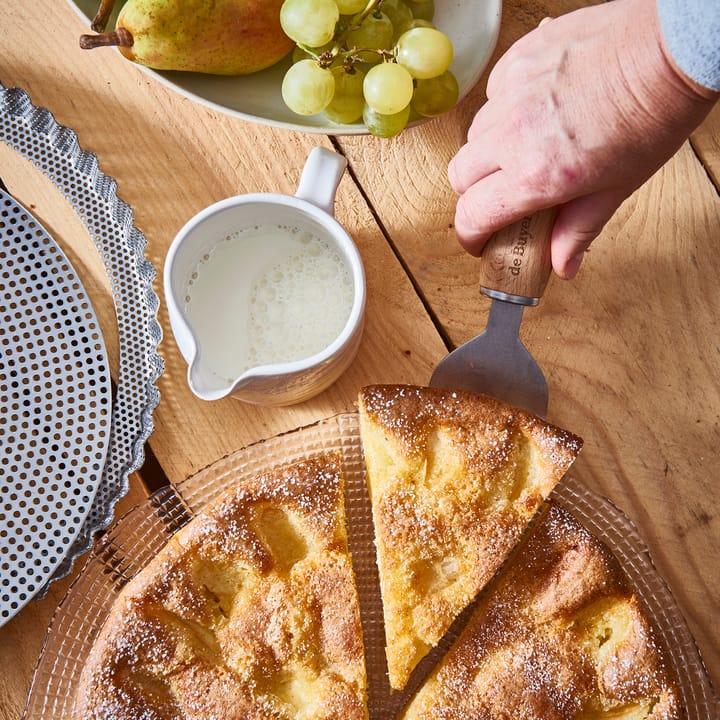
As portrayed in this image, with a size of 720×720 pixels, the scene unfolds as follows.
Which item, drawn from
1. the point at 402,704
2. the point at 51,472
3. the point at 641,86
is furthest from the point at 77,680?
the point at 641,86

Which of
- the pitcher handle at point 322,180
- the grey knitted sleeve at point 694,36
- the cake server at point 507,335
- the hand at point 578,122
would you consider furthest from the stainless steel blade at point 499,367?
the grey knitted sleeve at point 694,36

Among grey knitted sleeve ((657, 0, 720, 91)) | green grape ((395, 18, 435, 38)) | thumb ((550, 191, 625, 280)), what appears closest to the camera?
grey knitted sleeve ((657, 0, 720, 91))

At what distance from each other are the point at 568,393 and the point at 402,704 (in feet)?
1.41

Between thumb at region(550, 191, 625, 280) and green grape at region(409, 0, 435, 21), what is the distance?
1.03 ft

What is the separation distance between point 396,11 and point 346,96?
0.12 meters

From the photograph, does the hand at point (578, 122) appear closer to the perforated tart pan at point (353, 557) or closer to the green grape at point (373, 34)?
the green grape at point (373, 34)

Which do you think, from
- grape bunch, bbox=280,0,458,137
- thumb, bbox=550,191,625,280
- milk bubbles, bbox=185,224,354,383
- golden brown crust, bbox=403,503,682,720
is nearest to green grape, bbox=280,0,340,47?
grape bunch, bbox=280,0,458,137

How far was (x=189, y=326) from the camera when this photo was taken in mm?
929

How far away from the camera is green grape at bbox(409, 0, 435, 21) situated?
1060mm

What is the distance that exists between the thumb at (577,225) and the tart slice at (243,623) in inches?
13.7

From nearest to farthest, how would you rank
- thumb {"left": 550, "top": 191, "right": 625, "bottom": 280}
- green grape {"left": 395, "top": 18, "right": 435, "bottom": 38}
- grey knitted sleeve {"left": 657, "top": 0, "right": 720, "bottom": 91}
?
grey knitted sleeve {"left": 657, "top": 0, "right": 720, "bottom": 91} < thumb {"left": 550, "top": 191, "right": 625, "bottom": 280} < green grape {"left": 395, "top": 18, "right": 435, "bottom": 38}

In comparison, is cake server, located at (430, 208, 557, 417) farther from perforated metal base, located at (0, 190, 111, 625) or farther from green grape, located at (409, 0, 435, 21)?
perforated metal base, located at (0, 190, 111, 625)

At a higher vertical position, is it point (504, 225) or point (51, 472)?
point (504, 225)

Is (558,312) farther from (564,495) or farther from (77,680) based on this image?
(77,680)
